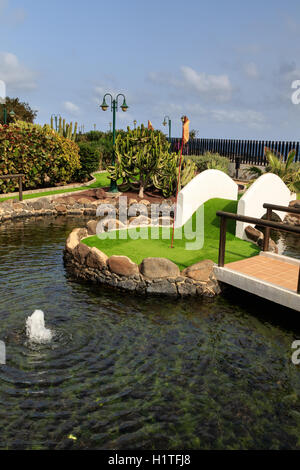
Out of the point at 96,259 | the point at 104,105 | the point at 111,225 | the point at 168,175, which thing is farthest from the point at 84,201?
the point at 96,259

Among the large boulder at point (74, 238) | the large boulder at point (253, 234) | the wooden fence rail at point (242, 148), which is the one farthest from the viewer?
the wooden fence rail at point (242, 148)

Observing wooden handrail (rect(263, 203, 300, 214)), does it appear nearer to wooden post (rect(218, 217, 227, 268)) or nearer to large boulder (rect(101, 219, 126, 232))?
wooden post (rect(218, 217, 227, 268))

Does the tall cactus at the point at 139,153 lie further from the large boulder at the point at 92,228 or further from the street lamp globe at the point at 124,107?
the large boulder at the point at 92,228

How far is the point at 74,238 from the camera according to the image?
11.2 metres

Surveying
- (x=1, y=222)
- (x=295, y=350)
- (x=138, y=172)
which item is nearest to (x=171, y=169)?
(x=138, y=172)

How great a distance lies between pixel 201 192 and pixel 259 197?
191 centimetres

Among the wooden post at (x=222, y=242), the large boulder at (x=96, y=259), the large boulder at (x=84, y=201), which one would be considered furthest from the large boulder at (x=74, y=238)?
the large boulder at (x=84, y=201)

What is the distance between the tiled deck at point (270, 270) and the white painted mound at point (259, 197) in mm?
1995

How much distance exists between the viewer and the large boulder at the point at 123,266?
8.97m

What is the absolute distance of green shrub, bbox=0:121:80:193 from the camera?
19.4 metres

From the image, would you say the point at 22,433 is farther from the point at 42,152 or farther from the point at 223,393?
the point at 42,152

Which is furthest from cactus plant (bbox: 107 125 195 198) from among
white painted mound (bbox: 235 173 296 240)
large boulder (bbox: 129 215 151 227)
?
white painted mound (bbox: 235 173 296 240)

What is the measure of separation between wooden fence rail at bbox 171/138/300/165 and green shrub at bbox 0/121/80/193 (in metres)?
11.7

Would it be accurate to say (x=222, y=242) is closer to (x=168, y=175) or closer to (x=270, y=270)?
(x=270, y=270)
